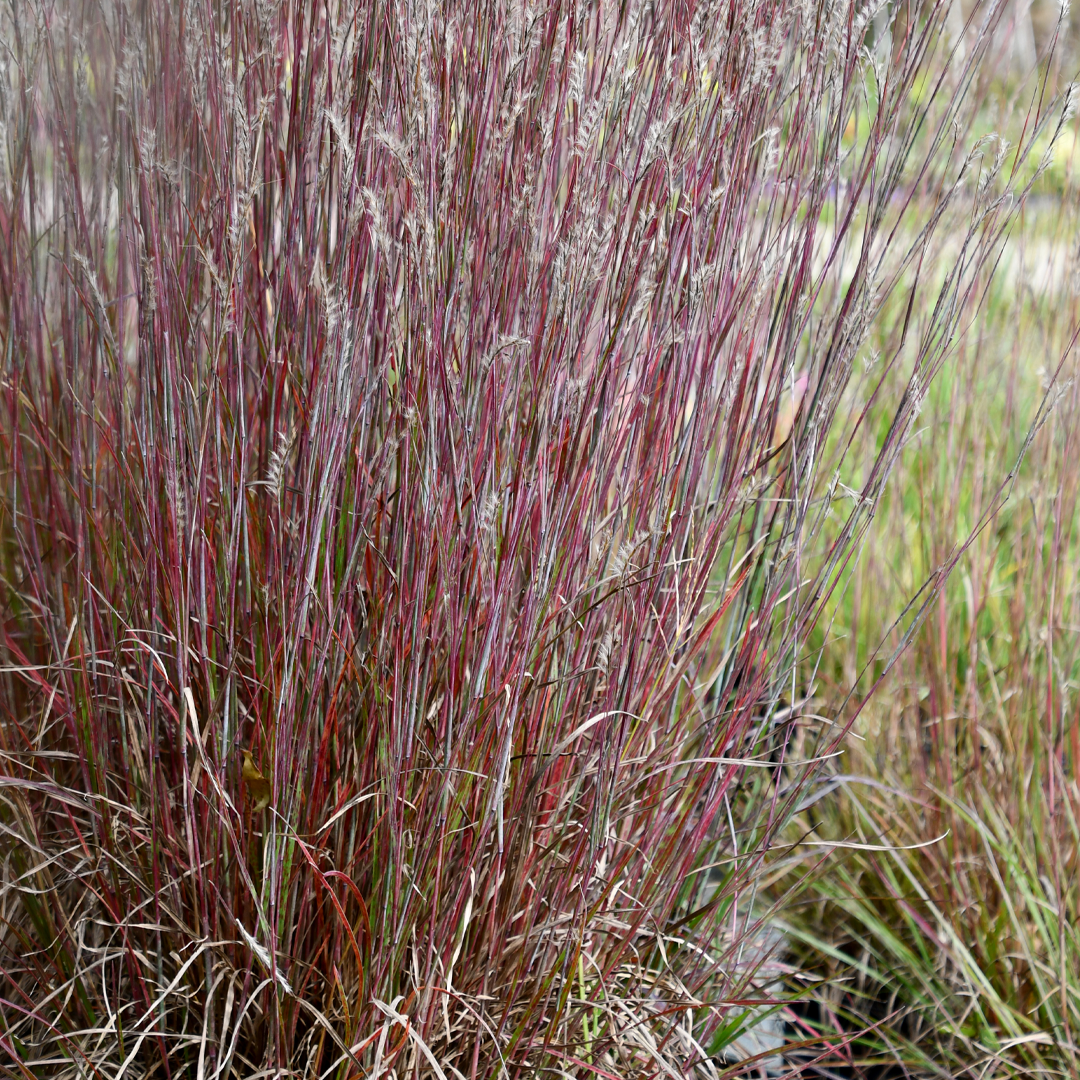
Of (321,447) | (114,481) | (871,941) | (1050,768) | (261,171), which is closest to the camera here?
(321,447)

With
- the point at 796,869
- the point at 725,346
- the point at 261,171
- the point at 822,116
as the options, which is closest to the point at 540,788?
the point at 725,346

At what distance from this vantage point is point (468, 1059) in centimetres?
121

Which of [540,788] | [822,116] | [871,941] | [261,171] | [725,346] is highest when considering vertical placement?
[822,116]

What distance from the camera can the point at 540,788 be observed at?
→ 1.17 meters

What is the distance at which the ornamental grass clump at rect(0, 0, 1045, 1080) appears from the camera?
3.33ft

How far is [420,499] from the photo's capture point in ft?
3.40

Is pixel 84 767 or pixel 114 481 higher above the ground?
pixel 114 481

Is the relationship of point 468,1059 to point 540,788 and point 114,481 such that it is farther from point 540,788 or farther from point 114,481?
point 114,481

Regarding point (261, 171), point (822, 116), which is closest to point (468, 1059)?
point (261, 171)

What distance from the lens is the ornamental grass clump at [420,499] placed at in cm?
102

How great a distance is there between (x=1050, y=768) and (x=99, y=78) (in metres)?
1.69

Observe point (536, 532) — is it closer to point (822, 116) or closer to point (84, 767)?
point (84, 767)

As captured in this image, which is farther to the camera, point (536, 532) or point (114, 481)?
point (114, 481)

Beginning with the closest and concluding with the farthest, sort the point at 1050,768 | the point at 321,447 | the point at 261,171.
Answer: the point at 321,447 < the point at 261,171 < the point at 1050,768
